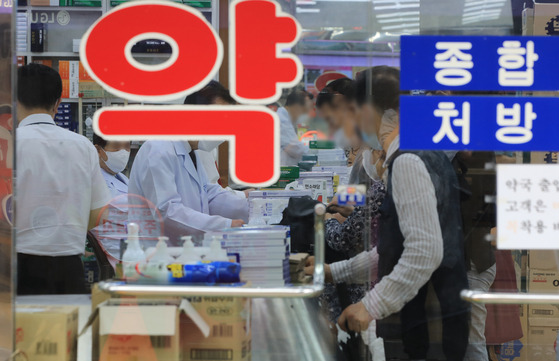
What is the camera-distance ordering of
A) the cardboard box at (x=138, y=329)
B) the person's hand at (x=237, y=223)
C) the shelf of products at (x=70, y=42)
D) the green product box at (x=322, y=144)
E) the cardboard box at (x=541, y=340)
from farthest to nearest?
1. the cardboard box at (x=541, y=340)
2. the person's hand at (x=237, y=223)
3. the green product box at (x=322, y=144)
4. the shelf of products at (x=70, y=42)
5. the cardboard box at (x=138, y=329)

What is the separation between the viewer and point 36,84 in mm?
3039

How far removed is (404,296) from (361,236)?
30 cm

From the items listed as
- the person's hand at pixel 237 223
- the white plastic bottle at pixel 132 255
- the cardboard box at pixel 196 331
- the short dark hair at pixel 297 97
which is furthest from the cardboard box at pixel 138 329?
the short dark hair at pixel 297 97

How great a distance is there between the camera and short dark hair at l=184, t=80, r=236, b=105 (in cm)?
282

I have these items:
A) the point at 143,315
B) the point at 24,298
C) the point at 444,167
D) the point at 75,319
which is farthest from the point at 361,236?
the point at 24,298

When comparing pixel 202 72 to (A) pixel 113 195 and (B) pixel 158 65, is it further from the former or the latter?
(A) pixel 113 195

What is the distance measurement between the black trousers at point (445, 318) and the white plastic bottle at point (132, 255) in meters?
1.06

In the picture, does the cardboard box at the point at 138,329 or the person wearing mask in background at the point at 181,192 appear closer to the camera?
the cardboard box at the point at 138,329

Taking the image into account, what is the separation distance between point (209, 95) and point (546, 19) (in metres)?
1.36

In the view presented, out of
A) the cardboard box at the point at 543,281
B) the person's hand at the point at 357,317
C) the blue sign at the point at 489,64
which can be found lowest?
the person's hand at the point at 357,317

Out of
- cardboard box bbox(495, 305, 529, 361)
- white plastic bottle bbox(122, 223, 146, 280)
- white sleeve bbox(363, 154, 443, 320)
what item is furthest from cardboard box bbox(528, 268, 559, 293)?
white plastic bottle bbox(122, 223, 146, 280)

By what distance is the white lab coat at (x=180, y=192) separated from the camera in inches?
118

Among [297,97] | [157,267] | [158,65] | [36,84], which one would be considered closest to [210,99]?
[158,65]

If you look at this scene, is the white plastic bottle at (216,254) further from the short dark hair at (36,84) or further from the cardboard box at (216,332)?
the short dark hair at (36,84)
